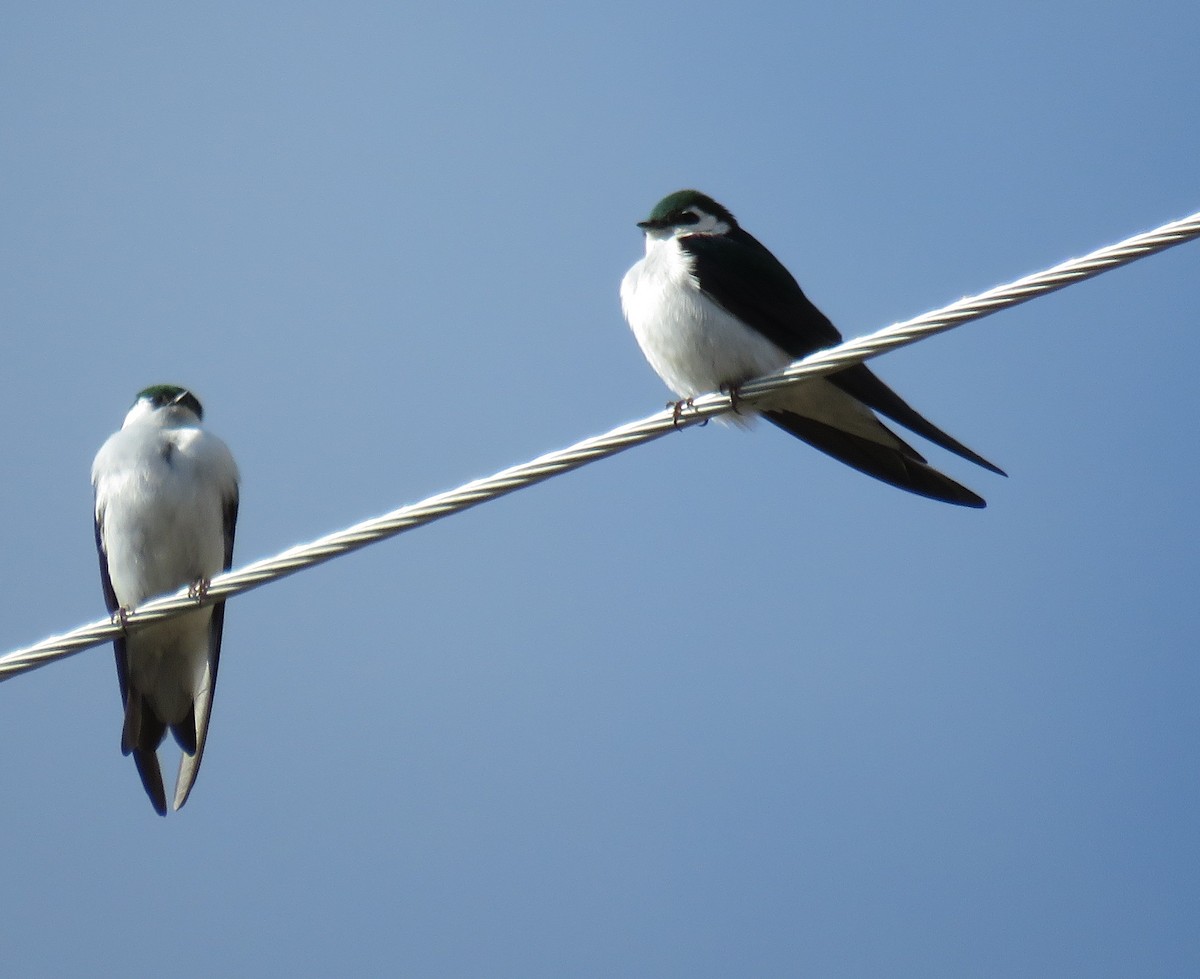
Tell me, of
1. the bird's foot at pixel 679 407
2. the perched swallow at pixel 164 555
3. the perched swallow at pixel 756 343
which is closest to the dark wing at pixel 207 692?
the perched swallow at pixel 164 555

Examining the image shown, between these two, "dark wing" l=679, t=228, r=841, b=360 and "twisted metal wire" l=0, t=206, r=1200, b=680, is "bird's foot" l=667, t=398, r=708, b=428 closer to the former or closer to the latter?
"twisted metal wire" l=0, t=206, r=1200, b=680

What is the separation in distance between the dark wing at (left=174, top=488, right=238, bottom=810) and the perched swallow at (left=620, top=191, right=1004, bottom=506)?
5.09 ft

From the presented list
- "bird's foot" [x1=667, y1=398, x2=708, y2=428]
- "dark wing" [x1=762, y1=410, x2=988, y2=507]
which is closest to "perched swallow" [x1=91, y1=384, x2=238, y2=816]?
"bird's foot" [x1=667, y1=398, x2=708, y2=428]

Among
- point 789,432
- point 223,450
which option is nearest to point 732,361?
point 789,432

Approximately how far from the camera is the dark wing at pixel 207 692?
484cm

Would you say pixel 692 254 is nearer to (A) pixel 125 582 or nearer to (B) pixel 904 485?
(B) pixel 904 485

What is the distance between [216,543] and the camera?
5.18m

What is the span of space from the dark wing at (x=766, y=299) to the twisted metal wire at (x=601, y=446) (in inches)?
27.0

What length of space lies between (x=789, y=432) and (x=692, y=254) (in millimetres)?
570

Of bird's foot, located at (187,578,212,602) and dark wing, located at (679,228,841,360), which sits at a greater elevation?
Answer: dark wing, located at (679,228,841,360)

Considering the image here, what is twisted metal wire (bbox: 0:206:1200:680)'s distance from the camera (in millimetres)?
2895

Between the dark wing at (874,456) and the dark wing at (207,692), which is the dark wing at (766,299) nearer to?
the dark wing at (874,456)

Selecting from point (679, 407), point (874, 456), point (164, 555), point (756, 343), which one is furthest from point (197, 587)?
point (874, 456)

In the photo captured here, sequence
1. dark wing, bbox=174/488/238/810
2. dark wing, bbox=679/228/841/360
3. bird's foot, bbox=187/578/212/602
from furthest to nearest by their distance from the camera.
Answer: dark wing, bbox=174/488/238/810, dark wing, bbox=679/228/841/360, bird's foot, bbox=187/578/212/602
